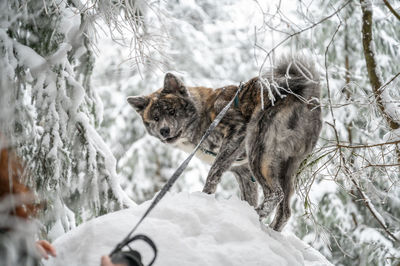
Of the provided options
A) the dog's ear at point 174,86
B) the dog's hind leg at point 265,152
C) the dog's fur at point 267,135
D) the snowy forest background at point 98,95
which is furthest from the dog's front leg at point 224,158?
the dog's ear at point 174,86

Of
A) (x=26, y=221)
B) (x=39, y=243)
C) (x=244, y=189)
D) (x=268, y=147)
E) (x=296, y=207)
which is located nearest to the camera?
(x=26, y=221)

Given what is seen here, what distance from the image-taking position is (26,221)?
1024 mm

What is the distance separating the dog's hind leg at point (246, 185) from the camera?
3.71 metres

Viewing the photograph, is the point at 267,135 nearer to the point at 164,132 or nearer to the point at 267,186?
the point at 267,186

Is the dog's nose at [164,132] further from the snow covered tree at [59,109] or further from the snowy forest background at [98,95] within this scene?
the snow covered tree at [59,109]

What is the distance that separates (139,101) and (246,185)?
153 cm

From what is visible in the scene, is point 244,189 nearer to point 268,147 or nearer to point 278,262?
point 268,147

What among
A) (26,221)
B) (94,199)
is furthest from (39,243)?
(94,199)

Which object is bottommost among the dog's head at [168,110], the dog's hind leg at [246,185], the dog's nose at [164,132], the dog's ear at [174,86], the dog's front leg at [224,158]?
the dog's hind leg at [246,185]

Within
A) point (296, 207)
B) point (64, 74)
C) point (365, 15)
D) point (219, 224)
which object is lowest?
point (296, 207)

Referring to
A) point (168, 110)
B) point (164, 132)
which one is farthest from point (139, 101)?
point (164, 132)

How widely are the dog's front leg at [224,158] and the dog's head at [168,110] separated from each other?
66cm

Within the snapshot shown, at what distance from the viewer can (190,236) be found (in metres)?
2.08

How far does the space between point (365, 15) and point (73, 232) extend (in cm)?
302
